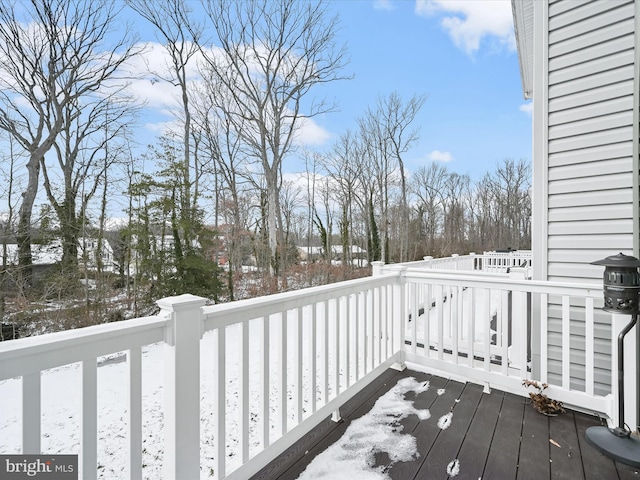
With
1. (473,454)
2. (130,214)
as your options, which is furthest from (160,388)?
(130,214)

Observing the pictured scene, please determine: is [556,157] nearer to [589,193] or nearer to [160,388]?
[589,193]

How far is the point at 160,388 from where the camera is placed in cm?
317

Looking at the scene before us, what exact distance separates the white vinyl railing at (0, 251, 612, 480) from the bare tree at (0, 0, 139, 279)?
6.51m

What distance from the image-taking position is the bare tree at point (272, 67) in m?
9.88

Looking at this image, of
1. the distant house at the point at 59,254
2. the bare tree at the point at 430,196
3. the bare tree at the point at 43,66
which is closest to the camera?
the distant house at the point at 59,254

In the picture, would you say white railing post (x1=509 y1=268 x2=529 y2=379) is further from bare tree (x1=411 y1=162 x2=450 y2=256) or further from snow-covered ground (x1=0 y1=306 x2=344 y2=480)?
bare tree (x1=411 y1=162 x2=450 y2=256)

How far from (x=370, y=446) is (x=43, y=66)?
9.72 m

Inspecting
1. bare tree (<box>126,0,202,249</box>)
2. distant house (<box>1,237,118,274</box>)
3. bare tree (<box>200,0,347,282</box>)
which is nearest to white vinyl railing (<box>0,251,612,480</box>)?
distant house (<box>1,237,118,274</box>)

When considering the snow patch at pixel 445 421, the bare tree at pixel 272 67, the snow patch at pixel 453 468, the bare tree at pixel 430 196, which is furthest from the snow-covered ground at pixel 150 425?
the bare tree at pixel 430 196

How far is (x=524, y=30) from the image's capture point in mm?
4020

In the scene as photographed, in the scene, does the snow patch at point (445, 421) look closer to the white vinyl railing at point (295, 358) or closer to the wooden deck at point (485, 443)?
the wooden deck at point (485, 443)

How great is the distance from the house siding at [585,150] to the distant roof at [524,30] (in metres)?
1.28

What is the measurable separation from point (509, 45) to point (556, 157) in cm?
851

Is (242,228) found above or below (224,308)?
above
